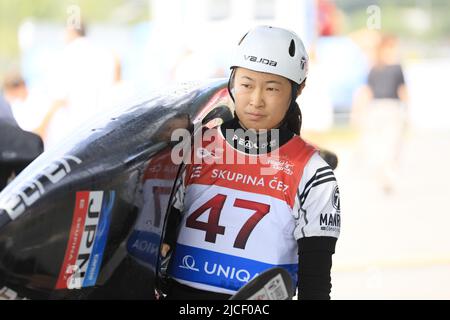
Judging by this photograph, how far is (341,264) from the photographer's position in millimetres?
7785

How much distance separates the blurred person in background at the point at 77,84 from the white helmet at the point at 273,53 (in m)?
4.86

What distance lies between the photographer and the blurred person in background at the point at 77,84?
26.6 feet

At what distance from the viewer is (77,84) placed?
8219mm

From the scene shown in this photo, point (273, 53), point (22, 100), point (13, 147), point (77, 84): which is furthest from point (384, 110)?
point (273, 53)

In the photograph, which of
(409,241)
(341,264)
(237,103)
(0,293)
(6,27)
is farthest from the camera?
(6,27)

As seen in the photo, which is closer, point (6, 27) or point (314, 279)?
point (314, 279)

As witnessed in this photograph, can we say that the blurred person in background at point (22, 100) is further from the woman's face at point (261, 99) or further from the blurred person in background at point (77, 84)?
the woman's face at point (261, 99)

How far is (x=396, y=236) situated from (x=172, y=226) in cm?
601

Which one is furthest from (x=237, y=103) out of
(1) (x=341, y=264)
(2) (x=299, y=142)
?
Answer: (1) (x=341, y=264)

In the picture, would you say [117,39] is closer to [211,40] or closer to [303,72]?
[211,40]

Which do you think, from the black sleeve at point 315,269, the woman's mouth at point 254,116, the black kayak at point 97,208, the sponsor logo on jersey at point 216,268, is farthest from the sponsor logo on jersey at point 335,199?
the black kayak at point 97,208

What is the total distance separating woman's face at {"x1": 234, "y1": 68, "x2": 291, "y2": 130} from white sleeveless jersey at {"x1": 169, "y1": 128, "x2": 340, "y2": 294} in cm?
12

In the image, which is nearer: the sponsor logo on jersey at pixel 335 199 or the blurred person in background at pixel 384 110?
the sponsor logo on jersey at pixel 335 199
